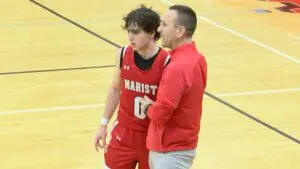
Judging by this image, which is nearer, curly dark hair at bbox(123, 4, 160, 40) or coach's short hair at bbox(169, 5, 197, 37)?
coach's short hair at bbox(169, 5, 197, 37)

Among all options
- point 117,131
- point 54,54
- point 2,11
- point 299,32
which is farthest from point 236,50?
point 117,131

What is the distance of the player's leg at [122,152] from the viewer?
14.8 ft

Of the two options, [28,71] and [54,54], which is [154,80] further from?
[54,54]

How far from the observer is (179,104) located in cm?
413

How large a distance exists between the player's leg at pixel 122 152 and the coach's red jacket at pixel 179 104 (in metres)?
0.27

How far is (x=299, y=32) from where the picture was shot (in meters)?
11.2

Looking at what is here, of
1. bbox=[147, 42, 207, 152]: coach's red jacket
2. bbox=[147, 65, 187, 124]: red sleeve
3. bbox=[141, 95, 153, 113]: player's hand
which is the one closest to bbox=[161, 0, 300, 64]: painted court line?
bbox=[141, 95, 153, 113]: player's hand

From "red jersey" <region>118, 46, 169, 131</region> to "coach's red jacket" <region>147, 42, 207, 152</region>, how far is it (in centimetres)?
20

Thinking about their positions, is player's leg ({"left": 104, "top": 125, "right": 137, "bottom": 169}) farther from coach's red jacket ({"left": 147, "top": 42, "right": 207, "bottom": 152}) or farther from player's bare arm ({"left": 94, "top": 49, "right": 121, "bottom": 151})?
coach's red jacket ({"left": 147, "top": 42, "right": 207, "bottom": 152})

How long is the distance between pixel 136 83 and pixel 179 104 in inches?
15.1

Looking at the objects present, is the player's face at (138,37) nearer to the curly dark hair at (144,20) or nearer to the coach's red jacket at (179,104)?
the curly dark hair at (144,20)

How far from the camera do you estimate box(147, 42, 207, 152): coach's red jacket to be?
402 cm

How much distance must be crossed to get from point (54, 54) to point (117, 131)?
17.0ft

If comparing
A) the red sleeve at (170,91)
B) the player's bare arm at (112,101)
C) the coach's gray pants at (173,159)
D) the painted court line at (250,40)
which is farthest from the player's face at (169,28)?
the painted court line at (250,40)
